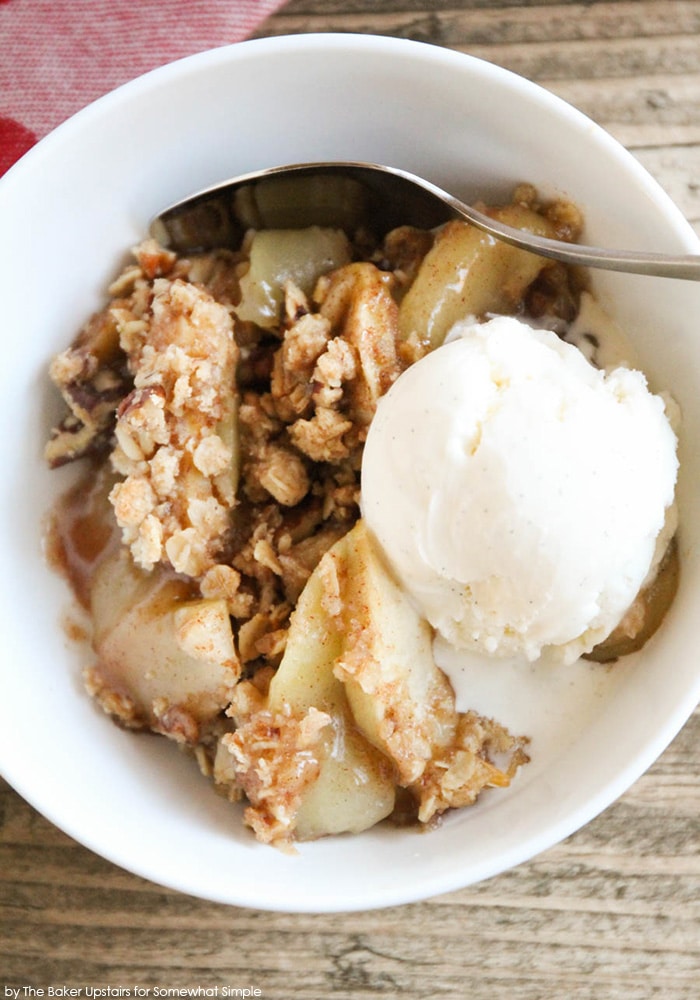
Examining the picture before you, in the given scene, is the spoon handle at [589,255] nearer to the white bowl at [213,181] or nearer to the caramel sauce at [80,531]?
the white bowl at [213,181]

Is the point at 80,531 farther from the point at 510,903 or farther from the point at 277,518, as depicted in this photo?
the point at 510,903

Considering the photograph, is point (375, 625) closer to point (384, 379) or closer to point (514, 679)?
point (514, 679)

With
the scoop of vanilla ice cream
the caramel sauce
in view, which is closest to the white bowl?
the caramel sauce

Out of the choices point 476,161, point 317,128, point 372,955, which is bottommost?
point 372,955

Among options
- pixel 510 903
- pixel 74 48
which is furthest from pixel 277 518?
pixel 74 48

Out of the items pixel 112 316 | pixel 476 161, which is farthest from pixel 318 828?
pixel 476 161

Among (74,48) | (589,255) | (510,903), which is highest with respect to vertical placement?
(74,48)
